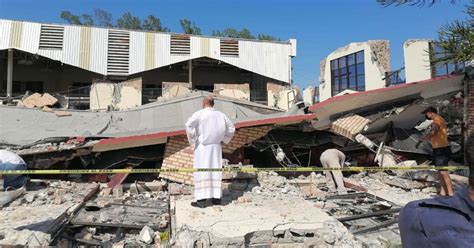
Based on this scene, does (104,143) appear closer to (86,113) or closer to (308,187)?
(308,187)

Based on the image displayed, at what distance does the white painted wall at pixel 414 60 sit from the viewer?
18.6 meters

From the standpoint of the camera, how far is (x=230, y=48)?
2173 cm

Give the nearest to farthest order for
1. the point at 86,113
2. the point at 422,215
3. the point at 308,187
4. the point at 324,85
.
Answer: the point at 422,215 < the point at 308,187 < the point at 86,113 < the point at 324,85

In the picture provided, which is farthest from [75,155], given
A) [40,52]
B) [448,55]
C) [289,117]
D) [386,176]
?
[40,52]

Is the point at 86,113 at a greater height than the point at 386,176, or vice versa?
the point at 86,113

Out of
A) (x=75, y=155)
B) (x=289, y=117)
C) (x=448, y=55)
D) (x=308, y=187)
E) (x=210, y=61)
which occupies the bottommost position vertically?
(x=308, y=187)

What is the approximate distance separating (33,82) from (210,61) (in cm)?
1017

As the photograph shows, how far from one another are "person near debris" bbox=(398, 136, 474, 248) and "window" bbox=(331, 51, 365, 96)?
24227 mm

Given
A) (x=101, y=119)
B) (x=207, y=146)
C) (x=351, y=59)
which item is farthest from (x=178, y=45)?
(x=207, y=146)

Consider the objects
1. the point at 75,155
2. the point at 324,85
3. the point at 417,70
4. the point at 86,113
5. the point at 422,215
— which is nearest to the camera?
the point at 422,215

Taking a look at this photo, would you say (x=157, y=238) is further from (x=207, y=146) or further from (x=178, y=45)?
(x=178, y=45)

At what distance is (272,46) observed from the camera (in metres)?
22.4

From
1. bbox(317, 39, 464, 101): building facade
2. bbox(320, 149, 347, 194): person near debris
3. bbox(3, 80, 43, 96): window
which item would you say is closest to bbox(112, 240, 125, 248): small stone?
bbox(320, 149, 347, 194): person near debris

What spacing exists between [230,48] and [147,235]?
58.8ft
